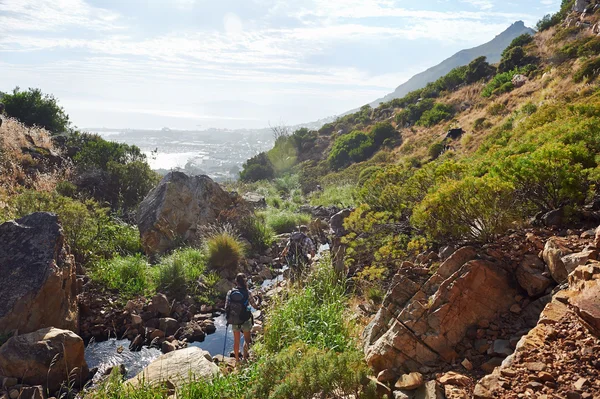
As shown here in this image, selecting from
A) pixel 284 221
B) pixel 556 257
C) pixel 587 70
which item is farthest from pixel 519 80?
pixel 556 257

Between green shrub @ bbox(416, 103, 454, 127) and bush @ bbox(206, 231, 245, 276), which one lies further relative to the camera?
green shrub @ bbox(416, 103, 454, 127)

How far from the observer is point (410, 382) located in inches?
146

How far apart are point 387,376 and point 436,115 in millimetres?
31197

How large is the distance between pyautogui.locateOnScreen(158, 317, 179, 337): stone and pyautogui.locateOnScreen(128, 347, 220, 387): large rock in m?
1.85

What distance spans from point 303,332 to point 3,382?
4493mm

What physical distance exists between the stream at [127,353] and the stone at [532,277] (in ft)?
17.7

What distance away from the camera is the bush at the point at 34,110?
22.8m

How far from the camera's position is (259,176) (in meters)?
37.8

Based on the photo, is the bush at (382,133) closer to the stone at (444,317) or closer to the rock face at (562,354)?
the stone at (444,317)

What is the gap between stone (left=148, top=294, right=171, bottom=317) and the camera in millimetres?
8500

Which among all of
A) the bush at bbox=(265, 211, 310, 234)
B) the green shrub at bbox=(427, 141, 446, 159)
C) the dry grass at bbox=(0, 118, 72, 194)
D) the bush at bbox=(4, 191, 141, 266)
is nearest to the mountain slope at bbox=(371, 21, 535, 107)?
the green shrub at bbox=(427, 141, 446, 159)

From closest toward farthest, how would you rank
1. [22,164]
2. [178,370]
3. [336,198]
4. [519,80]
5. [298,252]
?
[178,370] → [298,252] → [22,164] → [336,198] → [519,80]

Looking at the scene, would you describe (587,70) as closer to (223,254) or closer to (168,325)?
(223,254)

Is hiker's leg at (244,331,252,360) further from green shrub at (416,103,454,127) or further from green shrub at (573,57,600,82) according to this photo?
green shrub at (416,103,454,127)
